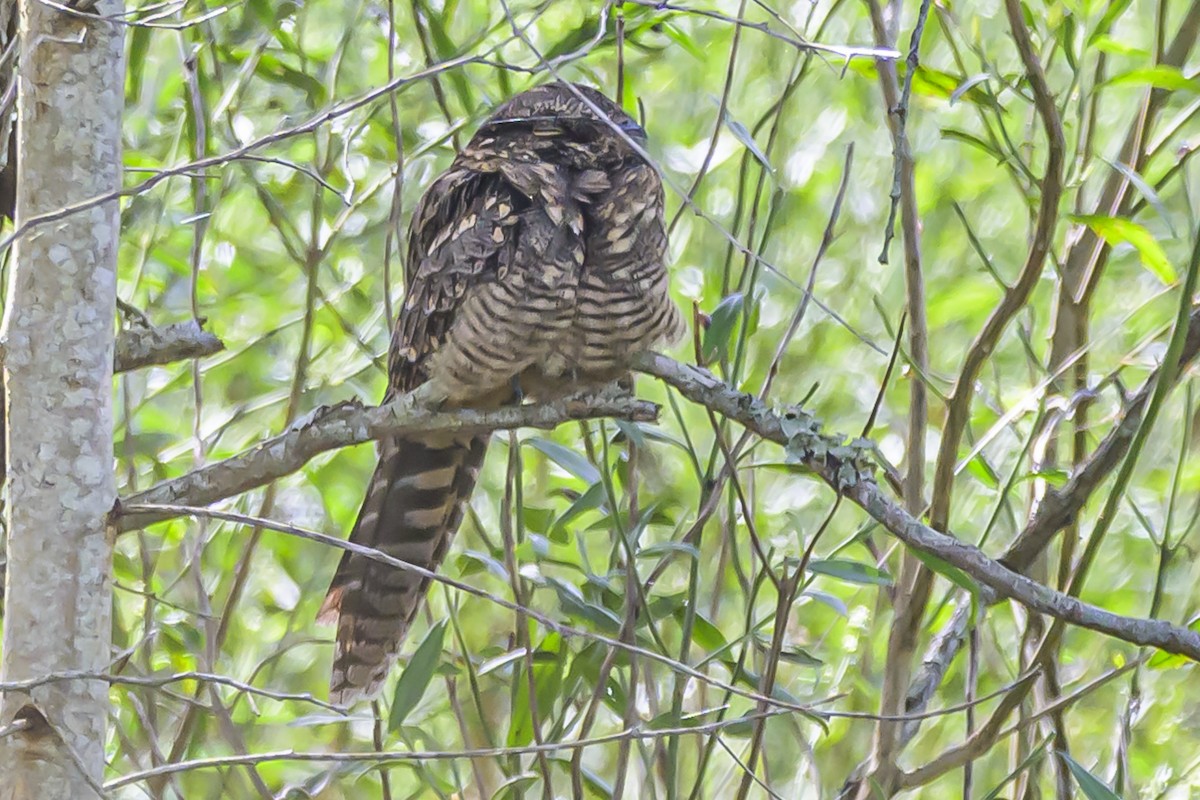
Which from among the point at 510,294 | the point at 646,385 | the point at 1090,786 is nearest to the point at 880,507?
the point at 1090,786

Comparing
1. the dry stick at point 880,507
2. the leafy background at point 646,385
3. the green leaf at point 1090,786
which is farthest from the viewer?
the leafy background at point 646,385

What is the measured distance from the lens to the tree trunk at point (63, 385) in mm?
1084

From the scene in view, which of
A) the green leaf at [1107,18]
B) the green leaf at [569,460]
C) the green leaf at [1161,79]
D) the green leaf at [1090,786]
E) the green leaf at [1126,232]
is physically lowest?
the green leaf at [1090,786]

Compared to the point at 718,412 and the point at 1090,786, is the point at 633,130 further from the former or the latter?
the point at 1090,786

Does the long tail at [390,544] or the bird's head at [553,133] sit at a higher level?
the bird's head at [553,133]

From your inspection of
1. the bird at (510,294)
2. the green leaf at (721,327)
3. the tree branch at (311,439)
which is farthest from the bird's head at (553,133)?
the tree branch at (311,439)

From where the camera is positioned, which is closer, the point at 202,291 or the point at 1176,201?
the point at 202,291

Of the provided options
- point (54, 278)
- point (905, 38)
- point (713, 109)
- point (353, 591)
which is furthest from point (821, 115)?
point (54, 278)

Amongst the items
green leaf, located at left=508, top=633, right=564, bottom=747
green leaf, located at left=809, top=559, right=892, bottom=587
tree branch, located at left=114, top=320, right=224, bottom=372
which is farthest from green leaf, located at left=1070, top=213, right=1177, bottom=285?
tree branch, located at left=114, top=320, right=224, bottom=372

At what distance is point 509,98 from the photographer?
197cm

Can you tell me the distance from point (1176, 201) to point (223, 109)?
182 centimetres

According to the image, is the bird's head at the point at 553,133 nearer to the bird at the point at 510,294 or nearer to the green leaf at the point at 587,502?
the bird at the point at 510,294

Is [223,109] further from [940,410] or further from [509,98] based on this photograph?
[940,410]

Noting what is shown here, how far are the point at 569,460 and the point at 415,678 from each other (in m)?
0.32
